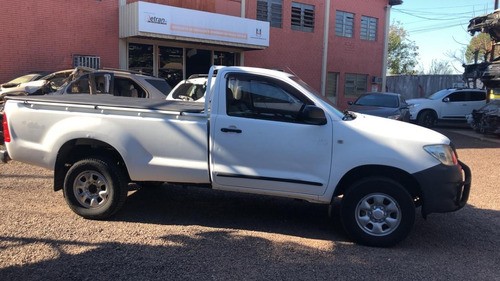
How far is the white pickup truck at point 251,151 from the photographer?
194 inches

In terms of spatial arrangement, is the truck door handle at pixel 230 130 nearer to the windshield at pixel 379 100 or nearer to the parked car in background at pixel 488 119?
the windshield at pixel 379 100

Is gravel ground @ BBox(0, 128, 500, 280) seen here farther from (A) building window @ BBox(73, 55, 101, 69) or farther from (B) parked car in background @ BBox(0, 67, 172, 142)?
(A) building window @ BBox(73, 55, 101, 69)

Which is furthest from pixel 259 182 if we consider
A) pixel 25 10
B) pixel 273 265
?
pixel 25 10

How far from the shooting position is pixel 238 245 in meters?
4.85

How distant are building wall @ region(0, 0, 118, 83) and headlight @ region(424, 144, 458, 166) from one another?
595 inches

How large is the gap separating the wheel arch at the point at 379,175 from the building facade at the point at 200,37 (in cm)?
814

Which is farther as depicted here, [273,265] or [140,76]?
[140,76]

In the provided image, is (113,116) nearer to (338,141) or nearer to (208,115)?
(208,115)

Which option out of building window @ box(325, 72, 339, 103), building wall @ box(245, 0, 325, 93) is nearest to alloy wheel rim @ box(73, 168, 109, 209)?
building wall @ box(245, 0, 325, 93)

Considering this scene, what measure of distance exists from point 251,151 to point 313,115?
799mm

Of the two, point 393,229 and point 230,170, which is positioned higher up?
point 230,170

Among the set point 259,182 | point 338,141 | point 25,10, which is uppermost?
point 25,10

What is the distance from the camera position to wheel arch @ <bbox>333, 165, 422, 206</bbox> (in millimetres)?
Answer: 5035

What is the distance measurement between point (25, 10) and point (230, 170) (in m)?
14.0
